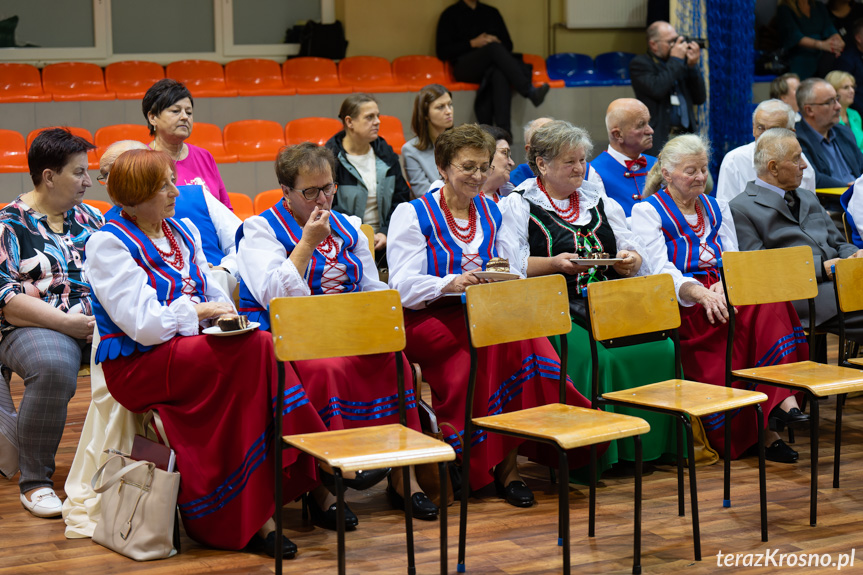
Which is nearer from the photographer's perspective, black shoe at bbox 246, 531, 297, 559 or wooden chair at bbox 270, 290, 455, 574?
wooden chair at bbox 270, 290, 455, 574

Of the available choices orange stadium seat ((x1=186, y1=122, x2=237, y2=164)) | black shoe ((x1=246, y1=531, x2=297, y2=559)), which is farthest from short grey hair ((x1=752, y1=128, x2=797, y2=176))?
orange stadium seat ((x1=186, y1=122, x2=237, y2=164))

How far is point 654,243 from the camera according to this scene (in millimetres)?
3918

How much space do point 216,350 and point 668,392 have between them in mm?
1435

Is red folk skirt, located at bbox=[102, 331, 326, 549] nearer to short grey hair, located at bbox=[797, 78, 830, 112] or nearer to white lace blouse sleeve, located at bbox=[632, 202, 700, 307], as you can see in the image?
white lace blouse sleeve, located at bbox=[632, 202, 700, 307]

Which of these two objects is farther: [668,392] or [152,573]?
[668,392]

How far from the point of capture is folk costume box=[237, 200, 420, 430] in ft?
10.2

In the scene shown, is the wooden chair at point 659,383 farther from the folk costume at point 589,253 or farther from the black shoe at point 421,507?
the black shoe at point 421,507

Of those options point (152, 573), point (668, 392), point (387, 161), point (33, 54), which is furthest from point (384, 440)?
point (33, 54)

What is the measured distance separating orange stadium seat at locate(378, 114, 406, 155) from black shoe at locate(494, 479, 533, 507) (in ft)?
14.0

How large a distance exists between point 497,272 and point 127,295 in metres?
1.21

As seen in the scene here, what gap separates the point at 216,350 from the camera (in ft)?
9.48

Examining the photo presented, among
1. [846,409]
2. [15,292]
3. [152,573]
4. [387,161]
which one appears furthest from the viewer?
[387,161]

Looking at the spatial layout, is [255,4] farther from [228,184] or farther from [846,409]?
[846,409]

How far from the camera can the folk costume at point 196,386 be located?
9.47ft
